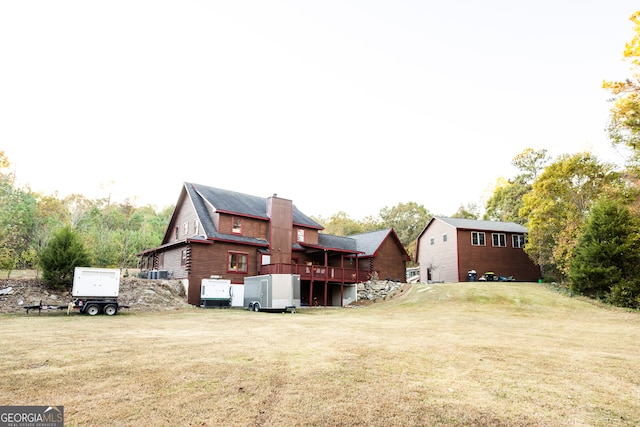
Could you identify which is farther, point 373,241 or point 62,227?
point 373,241

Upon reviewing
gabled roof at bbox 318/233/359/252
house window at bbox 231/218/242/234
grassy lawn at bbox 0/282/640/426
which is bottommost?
grassy lawn at bbox 0/282/640/426

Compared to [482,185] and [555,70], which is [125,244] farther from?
[482,185]

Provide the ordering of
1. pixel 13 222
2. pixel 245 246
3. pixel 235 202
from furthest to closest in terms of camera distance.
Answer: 1. pixel 13 222
2. pixel 235 202
3. pixel 245 246

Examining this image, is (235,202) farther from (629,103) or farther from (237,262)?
(629,103)

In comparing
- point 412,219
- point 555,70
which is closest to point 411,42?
point 555,70

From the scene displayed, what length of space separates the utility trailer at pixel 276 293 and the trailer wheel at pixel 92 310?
8234 mm

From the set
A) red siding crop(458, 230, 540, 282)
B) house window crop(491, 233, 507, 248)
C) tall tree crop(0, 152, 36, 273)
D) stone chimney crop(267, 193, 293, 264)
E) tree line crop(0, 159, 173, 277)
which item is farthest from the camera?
house window crop(491, 233, 507, 248)

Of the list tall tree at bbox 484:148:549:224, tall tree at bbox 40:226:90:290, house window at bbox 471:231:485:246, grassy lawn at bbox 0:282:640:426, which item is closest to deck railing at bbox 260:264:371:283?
tall tree at bbox 40:226:90:290

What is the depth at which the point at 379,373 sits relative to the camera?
650 centimetres

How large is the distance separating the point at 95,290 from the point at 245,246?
1075 cm

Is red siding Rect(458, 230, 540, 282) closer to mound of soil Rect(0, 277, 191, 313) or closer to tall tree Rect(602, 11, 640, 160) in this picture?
tall tree Rect(602, 11, 640, 160)

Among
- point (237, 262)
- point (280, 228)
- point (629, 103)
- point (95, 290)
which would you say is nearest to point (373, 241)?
point (280, 228)

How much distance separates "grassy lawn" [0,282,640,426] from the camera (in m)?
4.60

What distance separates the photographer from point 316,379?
602 cm
